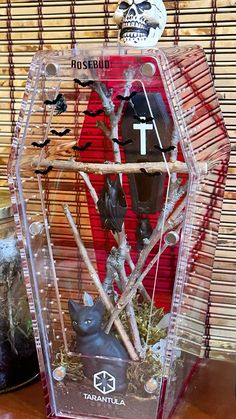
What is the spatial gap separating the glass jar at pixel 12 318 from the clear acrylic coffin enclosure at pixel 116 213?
10cm

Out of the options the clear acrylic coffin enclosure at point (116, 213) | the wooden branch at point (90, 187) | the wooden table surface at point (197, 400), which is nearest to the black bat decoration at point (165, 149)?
the clear acrylic coffin enclosure at point (116, 213)

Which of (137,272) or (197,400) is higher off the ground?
(137,272)

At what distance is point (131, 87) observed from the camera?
2.48ft

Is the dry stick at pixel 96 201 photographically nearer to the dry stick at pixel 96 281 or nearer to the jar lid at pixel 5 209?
the dry stick at pixel 96 281

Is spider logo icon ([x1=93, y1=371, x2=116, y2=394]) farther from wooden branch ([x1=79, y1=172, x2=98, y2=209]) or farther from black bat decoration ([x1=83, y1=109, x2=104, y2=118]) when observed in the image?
black bat decoration ([x1=83, y1=109, x2=104, y2=118])

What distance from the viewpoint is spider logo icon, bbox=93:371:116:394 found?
2.65 ft

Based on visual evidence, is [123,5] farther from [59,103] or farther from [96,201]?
[96,201]

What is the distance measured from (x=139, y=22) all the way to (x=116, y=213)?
0.24 metres

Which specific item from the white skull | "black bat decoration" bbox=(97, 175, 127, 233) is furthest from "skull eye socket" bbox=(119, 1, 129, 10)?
"black bat decoration" bbox=(97, 175, 127, 233)

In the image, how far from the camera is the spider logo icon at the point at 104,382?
0.81m

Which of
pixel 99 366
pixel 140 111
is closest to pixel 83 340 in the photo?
pixel 99 366

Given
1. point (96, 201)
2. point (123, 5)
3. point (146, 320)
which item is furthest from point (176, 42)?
point (146, 320)

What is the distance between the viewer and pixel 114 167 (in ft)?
2.53

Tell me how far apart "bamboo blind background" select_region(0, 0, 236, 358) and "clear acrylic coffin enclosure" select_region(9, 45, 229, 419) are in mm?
100
